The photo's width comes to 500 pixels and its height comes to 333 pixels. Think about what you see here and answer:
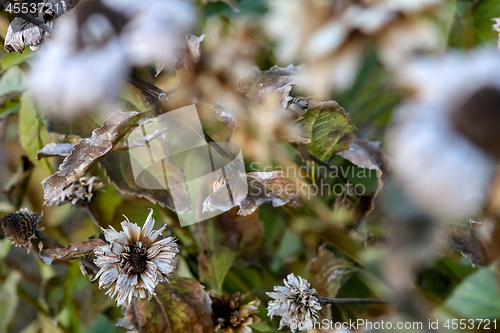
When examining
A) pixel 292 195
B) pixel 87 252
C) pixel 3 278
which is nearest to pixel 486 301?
pixel 292 195

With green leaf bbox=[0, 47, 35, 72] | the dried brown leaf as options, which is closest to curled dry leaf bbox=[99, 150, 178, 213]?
the dried brown leaf

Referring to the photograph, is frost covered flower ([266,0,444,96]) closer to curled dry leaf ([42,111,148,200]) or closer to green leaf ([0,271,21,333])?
curled dry leaf ([42,111,148,200])

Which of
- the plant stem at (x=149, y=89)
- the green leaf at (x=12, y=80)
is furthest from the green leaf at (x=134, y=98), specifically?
the green leaf at (x=12, y=80)

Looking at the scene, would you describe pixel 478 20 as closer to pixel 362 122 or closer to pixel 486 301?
pixel 362 122

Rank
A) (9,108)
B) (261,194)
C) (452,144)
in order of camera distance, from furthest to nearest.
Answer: (9,108) → (261,194) → (452,144)

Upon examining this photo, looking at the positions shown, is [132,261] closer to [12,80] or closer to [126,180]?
[126,180]

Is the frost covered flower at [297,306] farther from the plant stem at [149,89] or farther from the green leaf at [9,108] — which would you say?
the green leaf at [9,108]

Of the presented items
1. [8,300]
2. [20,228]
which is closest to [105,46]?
[20,228]
